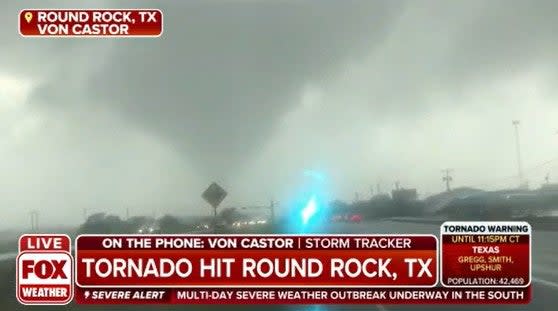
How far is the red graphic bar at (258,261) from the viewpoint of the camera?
830 cm

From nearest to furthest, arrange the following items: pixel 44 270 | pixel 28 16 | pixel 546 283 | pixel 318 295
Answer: pixel 318 295 < pixel 44 270 < pixel 28 16 < pixel 546 283

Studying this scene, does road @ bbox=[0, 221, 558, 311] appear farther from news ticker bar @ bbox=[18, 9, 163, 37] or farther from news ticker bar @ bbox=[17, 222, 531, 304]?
news ticker bar @ bbox=[18, 9, 163, 37]

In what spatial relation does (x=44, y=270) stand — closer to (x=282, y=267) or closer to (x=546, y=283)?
(x=282, y=267)

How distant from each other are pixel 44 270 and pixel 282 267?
2.63 meters

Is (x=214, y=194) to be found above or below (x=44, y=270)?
above

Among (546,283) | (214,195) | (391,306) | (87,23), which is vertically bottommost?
(391,306)

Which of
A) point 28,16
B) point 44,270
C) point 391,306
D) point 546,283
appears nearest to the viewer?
point 44,270

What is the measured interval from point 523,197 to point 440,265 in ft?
14.6

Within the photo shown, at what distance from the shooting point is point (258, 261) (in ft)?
27.6

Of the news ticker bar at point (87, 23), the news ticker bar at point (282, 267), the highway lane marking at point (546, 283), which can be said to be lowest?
the highway lane marking at point (546, 283)

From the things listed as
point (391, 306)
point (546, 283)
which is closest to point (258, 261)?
point (391, 306)

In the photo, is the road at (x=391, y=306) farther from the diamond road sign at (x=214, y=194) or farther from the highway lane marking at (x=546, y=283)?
the diamond road sign at (x=214, y=194)

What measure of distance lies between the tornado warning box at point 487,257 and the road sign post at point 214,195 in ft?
8.78

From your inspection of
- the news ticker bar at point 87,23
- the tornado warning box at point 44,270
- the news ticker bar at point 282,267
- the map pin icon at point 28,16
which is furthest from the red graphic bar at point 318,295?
the map pin icon at point 28,16
